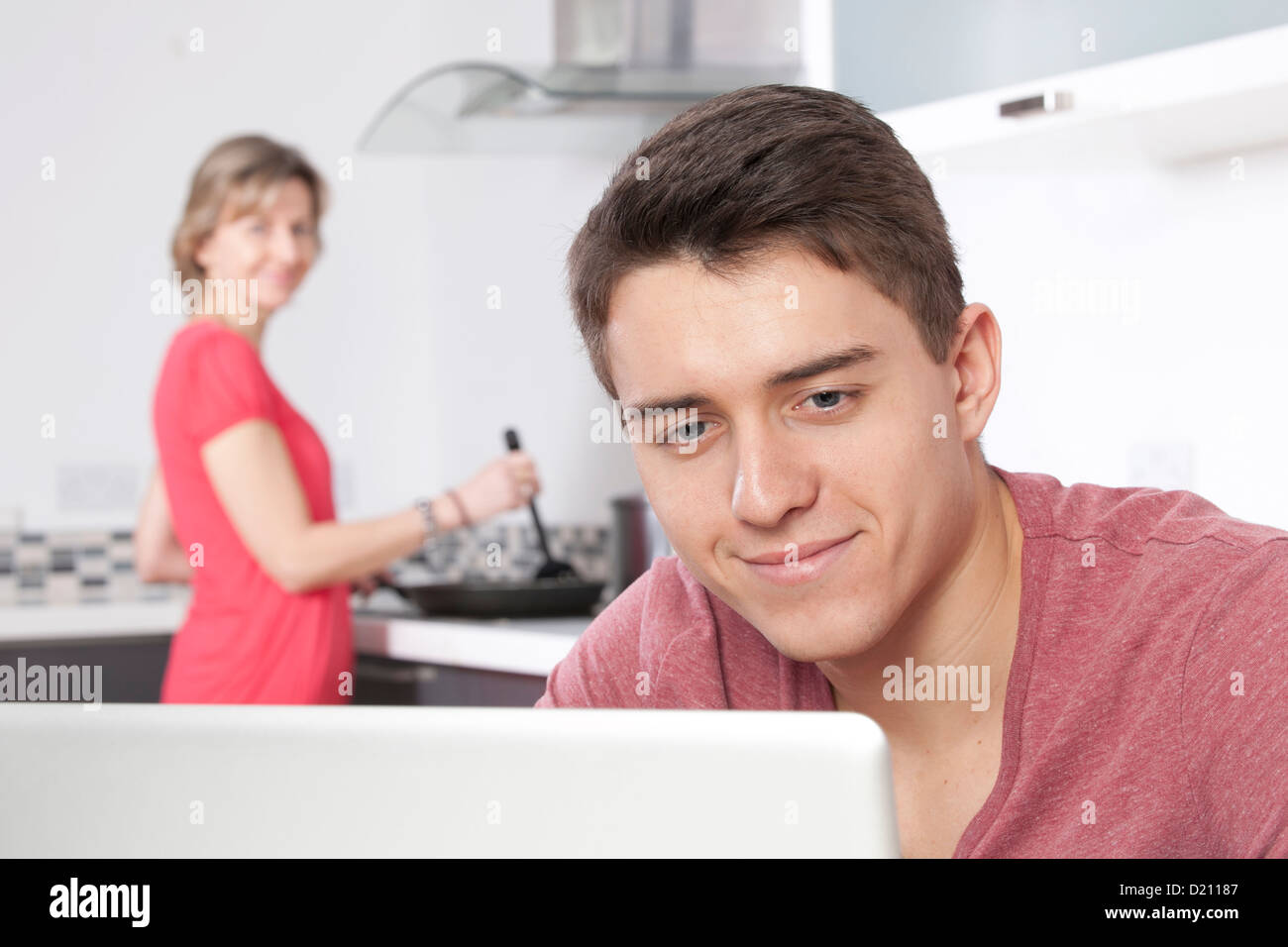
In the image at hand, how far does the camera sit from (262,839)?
0.48 m

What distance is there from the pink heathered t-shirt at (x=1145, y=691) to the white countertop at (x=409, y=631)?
4.34ft

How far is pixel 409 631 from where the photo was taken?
2.60 m

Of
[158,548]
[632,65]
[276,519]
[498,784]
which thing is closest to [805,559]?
[498,784]

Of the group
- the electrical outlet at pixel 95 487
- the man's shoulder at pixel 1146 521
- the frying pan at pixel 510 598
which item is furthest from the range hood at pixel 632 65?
the man's shoulder at pixel 1146 521

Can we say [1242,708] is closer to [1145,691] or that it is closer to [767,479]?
[1145,691]

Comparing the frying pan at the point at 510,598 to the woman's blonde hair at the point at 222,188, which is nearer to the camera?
the woman's blonde hair at the point at 222,188

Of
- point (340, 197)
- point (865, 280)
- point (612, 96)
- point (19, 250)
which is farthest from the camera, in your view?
point (340, 197)

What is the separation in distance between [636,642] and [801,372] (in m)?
0.34

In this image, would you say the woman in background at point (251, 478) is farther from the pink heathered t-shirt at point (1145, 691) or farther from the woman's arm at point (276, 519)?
the pink heathered t-shirt at point (1145, 691)

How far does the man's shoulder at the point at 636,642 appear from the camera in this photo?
1.09 metres

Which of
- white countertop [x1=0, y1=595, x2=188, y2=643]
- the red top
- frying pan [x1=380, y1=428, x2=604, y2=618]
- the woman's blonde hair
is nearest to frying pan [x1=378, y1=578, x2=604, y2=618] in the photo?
frying pan [x1=380, y1=428, x2=604, y2=618]

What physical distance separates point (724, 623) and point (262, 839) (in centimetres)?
64
